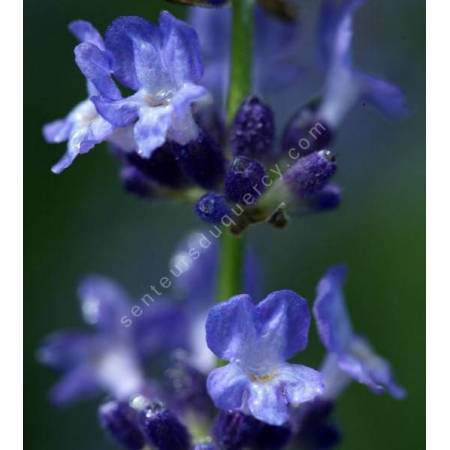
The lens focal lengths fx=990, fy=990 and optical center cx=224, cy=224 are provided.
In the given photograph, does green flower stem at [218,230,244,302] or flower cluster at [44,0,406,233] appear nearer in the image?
flower cluster at [44,0,406,233]

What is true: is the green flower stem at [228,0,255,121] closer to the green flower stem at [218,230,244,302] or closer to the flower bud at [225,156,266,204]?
the flower bud at [225,156,266,204]

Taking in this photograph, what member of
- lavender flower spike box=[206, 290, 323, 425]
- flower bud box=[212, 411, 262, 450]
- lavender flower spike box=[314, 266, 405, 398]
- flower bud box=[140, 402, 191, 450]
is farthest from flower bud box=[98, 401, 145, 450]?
lavender flower spike box=[314, 266, 405, 398]

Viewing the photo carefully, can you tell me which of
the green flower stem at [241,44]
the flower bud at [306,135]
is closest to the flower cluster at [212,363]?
the flower bud at [306,135]

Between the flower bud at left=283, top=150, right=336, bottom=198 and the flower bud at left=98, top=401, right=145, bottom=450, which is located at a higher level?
the flower bud at left=283, top=150, right=336, bottom=198

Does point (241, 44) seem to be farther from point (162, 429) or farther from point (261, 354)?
point (162, 429)

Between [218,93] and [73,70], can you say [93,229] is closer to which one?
[73,70]

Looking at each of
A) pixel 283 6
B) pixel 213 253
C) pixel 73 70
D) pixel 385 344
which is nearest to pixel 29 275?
pixel 73 70
